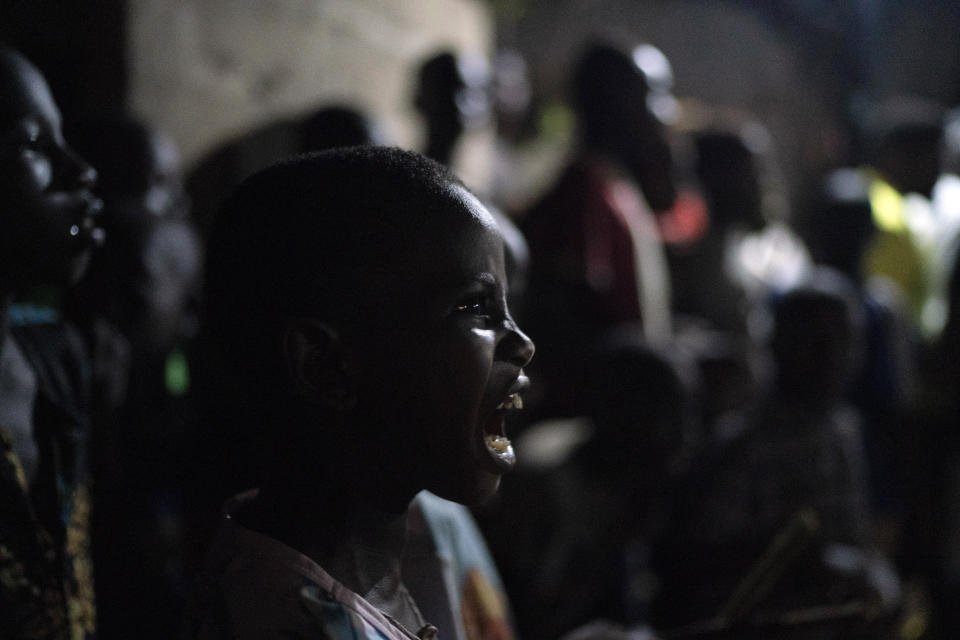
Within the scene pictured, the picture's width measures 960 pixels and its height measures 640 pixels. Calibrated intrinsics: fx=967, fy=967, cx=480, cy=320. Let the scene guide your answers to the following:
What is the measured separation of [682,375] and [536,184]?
380cm

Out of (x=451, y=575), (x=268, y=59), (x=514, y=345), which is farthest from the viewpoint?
(x=268, y=59)

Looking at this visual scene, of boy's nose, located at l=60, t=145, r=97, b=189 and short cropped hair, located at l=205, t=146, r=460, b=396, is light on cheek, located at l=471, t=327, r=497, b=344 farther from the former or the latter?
boy's nose, located at l=60, t=145, r=97, b=189

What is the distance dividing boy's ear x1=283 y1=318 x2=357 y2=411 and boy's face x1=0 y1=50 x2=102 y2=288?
52 cm

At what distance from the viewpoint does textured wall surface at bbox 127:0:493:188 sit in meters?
2.44

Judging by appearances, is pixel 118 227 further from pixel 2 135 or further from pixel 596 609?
pixel 596 609

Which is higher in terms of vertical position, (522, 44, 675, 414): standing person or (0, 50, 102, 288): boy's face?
(0, 50, 102, 288): boy's face

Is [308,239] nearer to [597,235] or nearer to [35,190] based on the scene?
[35,190]

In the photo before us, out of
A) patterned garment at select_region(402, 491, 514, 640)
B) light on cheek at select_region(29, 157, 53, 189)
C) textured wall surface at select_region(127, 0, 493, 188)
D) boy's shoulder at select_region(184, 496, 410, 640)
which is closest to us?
boy's shoulder at select_region(184, 496, 410, 640)

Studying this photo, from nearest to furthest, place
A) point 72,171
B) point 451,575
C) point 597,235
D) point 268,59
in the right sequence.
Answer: point 451,575
point 72,171
point 268,59
point 597,235

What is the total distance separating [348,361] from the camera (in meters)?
1.00

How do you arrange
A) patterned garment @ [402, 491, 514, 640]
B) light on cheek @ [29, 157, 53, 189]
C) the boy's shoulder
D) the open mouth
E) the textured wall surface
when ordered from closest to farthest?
the boy's shoulder
the open mouth
patterned garment @ [402, 491, 514, 640]
light on cheek @ [29, 157, 53, 189]
the textured wall surface

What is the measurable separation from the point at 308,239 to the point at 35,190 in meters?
0.55

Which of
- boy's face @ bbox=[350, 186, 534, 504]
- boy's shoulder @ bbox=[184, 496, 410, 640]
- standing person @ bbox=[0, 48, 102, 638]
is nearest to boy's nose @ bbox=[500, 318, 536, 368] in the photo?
boy's face @ bbox=[350, 186, 534, 504]

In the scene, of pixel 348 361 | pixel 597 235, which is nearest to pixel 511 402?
pixel 348 361
